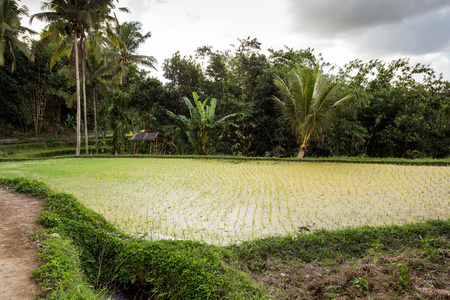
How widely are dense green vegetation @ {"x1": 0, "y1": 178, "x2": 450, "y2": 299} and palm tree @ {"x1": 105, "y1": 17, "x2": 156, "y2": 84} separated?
10546 mm

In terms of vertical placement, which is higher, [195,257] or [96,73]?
[96,73]

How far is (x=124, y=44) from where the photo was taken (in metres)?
11.2

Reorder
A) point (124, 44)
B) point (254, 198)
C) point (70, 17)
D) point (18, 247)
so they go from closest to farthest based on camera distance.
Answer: point (18, 247), point (254, 198), point (70, 17), point (124, 44)

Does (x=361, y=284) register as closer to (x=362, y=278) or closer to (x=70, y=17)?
(x=362, y=278)

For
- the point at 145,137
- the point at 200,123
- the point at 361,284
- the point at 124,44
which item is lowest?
the point at 361,284

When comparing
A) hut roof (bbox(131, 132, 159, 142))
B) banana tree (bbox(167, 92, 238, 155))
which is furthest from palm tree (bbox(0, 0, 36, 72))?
banana tree (bbox(167, 92, 238, 155))

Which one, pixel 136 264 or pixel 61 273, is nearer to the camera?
pixel 61 273

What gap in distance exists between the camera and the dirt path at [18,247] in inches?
63.4

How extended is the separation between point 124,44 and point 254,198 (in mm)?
10614

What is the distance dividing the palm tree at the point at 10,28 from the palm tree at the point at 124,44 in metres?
4.49

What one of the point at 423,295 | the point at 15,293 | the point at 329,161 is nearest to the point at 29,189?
the point at 15,293

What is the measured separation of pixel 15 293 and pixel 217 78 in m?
13.3

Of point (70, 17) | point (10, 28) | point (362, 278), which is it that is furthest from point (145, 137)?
point (362, 278)

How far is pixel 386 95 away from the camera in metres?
9.23
